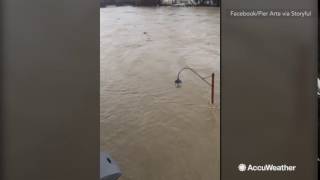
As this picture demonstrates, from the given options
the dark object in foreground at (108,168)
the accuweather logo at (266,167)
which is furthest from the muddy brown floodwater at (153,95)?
the accuweather logo at (266,167)

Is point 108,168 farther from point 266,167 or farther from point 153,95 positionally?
point 266,167

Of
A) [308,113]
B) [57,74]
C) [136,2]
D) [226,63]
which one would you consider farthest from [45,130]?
[308,113]

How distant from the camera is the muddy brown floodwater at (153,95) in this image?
3076 mm

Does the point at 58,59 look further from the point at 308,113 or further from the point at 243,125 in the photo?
the point at 308,113

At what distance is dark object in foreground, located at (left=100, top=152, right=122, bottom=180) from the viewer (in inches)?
121

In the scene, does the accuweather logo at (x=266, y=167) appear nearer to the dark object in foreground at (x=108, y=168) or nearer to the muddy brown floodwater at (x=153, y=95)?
the muddy brown floodwater at (x=153, y=95)

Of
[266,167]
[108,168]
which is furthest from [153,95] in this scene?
[266,167]

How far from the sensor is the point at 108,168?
10.2 ft

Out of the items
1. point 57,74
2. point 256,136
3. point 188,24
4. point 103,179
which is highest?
point 188,24

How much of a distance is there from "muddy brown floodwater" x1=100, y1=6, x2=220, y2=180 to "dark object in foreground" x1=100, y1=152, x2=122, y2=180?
1.6 inches

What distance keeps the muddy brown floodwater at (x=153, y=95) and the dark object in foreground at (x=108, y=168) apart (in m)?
0.04

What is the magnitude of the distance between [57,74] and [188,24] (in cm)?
104

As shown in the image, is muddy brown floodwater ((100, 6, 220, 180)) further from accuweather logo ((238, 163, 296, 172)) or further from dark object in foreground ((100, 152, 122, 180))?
accuweather logo ((238, 163, 296, 172))

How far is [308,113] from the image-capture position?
10.0 feet
